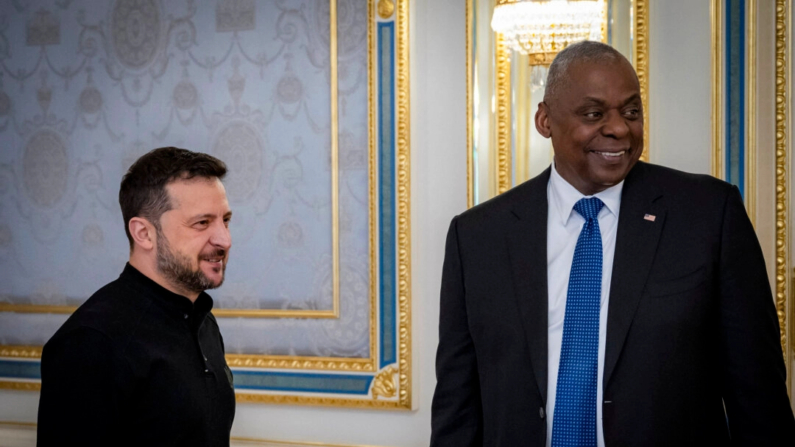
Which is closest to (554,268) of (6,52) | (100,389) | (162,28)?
(100,389)

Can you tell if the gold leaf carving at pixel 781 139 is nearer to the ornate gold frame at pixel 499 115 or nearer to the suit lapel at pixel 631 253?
the ornate gold frame at pixel 499 115

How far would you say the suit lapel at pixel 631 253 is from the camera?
1.60 meters

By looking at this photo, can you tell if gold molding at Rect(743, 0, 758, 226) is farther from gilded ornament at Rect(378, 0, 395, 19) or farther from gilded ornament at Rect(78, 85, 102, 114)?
gilded ornament at Rect(78, 85, 102, 114)

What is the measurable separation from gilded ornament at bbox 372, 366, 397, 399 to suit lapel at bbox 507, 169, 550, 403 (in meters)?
1.84

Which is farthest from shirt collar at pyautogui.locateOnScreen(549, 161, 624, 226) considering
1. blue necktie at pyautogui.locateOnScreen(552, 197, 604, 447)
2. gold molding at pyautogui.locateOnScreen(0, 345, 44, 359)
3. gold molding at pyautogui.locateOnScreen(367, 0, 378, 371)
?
gold molding at pyautogui.locateOnScreen(0, 345, 44, 359)

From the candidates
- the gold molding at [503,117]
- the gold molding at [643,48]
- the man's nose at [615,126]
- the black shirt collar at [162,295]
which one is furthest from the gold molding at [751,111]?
the black shirt collar at [162,295]

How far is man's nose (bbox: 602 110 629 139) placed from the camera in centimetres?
164

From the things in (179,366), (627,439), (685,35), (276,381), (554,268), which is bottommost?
(276,381)

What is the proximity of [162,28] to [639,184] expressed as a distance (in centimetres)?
267

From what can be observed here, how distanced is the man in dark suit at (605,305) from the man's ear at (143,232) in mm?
656

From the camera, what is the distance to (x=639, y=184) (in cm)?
172

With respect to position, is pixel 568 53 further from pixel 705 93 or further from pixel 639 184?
pixel 705 93

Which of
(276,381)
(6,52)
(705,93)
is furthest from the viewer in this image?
(6,52)

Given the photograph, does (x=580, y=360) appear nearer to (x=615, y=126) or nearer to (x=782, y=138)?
(x=615, y=126)
